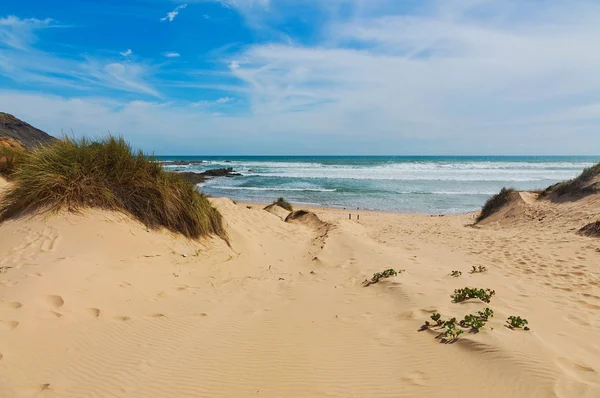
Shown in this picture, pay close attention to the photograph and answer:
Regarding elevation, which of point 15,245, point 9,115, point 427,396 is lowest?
point 427,396

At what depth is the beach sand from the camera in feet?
9.52

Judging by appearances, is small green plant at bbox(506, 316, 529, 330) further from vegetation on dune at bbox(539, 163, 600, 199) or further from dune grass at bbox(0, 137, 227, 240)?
vegetation on dune at bbox(539, 163, 600, 199)

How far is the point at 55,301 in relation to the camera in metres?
3.90

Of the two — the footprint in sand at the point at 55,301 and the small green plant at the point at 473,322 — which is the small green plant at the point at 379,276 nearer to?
the small green plant at the point at 473,322

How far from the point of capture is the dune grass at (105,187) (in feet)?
20.4

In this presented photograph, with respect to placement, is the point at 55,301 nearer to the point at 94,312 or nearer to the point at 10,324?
the point at 94,312

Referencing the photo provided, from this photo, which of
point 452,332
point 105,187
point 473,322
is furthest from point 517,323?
point 105,187

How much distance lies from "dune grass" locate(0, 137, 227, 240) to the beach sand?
36 cm

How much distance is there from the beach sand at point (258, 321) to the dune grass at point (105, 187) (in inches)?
14.1

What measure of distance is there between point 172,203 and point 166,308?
10.4 ft

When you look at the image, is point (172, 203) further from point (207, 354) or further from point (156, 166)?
point (207, 354)

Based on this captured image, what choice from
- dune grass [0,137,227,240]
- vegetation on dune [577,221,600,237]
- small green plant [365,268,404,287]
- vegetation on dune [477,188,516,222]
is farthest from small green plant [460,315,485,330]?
vegetation on dune [477,188,516,222]

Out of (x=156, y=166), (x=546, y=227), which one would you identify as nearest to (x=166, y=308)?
(x=156, y=166)

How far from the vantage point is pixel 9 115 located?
24.9 m
